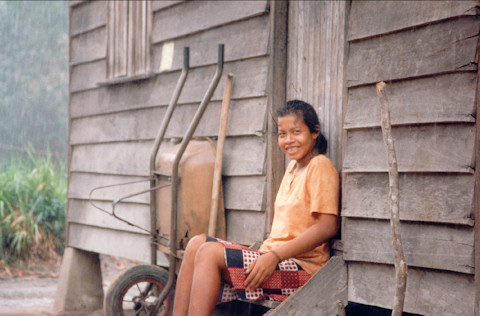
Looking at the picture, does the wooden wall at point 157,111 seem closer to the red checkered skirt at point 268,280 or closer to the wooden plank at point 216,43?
the wooden plank at point 216,43

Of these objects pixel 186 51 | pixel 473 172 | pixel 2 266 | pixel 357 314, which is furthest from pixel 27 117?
pixel 473 172

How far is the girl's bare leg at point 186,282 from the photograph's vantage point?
3.16 metres

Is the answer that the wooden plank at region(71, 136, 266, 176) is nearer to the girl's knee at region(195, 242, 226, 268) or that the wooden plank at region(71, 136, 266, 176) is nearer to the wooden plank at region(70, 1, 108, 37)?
the girl's knee at region(195, 242, 226, 268)

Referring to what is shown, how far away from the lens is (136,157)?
5.35 meters

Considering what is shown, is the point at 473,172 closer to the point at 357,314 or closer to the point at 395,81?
the point at 395,81

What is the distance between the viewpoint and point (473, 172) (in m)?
2.60

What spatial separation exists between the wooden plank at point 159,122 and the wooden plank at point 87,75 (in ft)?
1.07

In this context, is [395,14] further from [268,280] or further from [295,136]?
[268,280]

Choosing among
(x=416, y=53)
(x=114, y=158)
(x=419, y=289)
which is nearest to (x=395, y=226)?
(x=419, y=289)

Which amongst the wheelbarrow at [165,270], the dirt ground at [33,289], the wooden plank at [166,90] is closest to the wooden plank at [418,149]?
the wooden plank at [166,90]

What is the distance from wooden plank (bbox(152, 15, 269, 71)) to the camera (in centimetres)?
411

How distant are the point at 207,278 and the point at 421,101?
1.30 m

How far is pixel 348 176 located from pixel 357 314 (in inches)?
41.0

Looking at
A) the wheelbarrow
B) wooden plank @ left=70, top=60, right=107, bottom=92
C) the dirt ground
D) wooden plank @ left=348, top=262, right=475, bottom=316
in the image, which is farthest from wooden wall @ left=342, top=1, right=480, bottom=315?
the dirt ground
